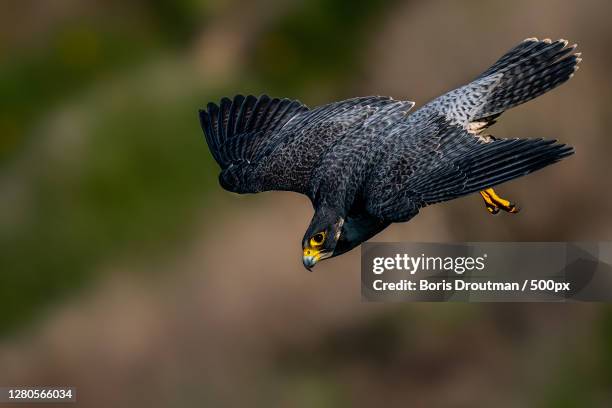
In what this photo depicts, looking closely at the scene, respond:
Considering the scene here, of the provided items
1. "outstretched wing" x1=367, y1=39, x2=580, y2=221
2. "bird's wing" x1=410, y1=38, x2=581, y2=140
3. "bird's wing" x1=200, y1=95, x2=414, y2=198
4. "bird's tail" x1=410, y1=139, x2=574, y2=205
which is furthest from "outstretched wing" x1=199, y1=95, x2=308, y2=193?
"bird's tail" x1=410, y1=139, x2=574, y2=205

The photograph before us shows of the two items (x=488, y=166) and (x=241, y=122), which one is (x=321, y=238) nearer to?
(x=488, y=166)

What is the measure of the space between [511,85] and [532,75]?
201 mm

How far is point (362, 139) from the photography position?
31.9 feet

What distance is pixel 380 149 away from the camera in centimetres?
941

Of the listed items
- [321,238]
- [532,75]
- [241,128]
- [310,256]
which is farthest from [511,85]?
[241,128]

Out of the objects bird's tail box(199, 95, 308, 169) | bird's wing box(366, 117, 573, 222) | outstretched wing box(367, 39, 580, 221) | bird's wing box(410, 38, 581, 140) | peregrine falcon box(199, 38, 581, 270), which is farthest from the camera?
bird's tail box(199, 95, 308, 169)

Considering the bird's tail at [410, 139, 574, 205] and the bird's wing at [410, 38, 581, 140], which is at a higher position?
the bird's wing at [410, 38, 581, 140]

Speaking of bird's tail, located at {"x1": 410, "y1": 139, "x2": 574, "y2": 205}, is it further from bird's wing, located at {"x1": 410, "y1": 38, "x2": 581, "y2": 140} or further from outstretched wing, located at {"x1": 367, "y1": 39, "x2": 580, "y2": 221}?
bird's wing, located at {"x1": 410, "y1": 38, "x2": 581, "y2": 140}

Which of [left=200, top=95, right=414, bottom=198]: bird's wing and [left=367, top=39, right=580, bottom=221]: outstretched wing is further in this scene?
[left=200, top=95, right=414, bottom=198]: bird's wing

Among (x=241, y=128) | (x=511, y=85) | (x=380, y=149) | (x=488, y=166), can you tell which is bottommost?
(x=488, y=166)

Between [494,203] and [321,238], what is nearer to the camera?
[321,238]

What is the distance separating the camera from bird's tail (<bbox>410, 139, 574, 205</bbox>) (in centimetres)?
797

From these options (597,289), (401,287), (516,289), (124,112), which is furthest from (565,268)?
(124,112)

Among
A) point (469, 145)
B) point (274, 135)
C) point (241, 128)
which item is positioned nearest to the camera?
point (469, 145)
